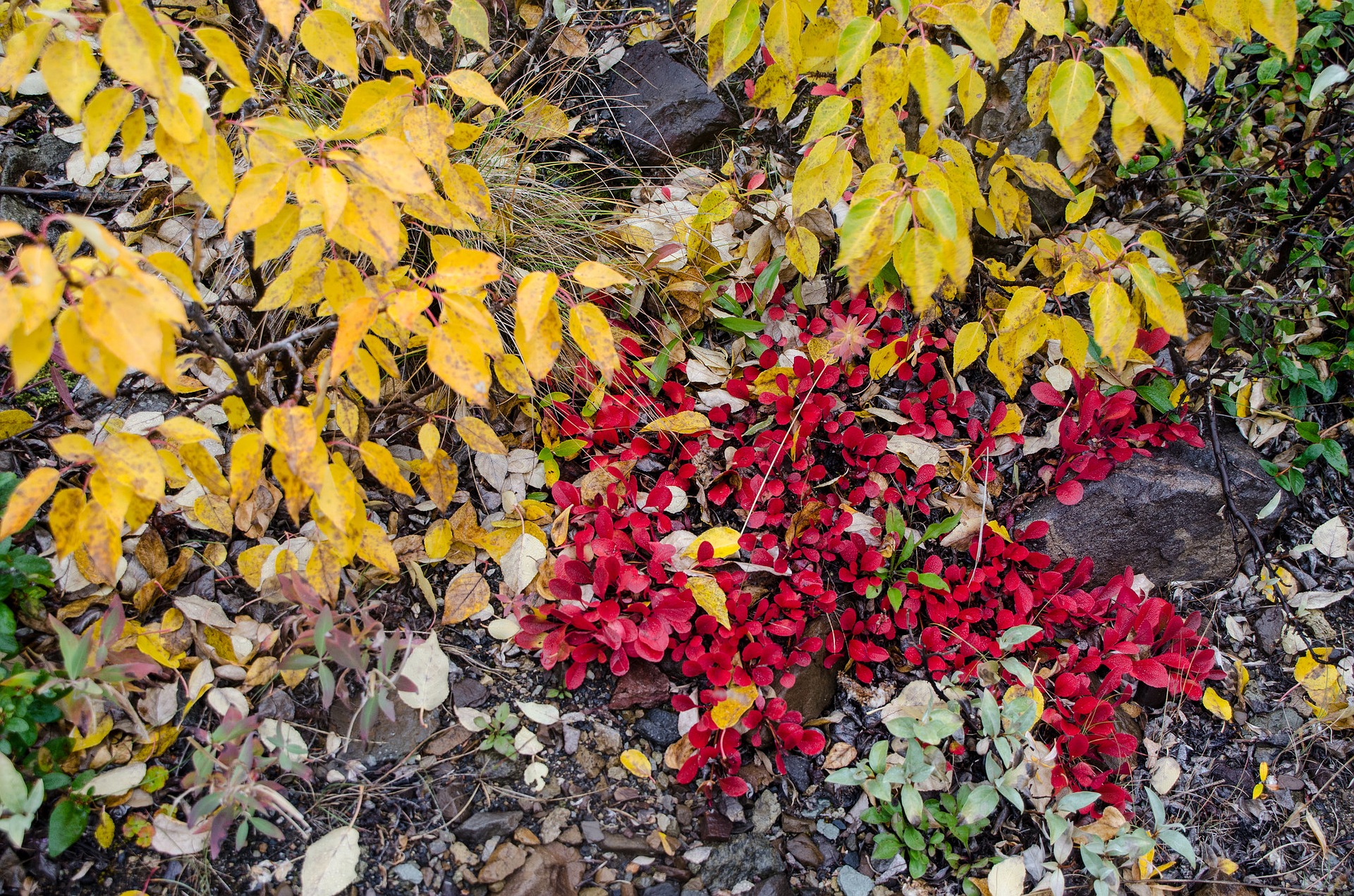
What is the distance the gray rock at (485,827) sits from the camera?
180 centimetres

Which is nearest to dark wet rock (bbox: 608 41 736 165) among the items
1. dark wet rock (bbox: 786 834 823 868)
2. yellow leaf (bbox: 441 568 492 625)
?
yellow leaf (bbox: 441 568 492 625)

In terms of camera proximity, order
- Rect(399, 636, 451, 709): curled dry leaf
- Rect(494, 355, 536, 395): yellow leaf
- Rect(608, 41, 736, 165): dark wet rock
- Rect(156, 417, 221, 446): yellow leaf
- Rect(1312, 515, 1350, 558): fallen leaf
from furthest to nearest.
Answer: Rect(608, 41, 736, 165): dark wet rock
Rect(1312, 515, 1350, 558): fallen leaf
Rect(399, 636, 451, 709): curled dry leaf
Rect(494, 355, 536, 395): yellow leaf
Rect(156, 417, 221, 446): yellow leaf

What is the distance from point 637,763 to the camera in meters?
1.98

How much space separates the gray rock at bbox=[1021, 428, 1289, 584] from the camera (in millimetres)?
2404

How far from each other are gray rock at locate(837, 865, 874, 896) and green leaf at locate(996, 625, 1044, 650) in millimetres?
686

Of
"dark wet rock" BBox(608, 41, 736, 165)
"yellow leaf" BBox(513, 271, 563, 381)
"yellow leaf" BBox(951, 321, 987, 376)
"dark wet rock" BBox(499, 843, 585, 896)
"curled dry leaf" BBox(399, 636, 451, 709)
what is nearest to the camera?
"yellow leaf" BBox(513, 271, 563, 381)

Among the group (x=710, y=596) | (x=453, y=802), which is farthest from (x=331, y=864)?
(x=710, y=596)

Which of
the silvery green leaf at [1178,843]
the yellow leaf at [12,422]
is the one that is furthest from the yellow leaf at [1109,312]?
the yellow leaf at [12,422]

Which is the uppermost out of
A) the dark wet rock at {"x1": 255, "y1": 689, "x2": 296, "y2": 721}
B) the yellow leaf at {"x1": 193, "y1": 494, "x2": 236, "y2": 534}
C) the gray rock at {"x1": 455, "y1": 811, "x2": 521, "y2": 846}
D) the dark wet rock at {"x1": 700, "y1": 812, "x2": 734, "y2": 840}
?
the yellow leaf at {"x1": 193, "y1": 494, "x2": 236, "y2": 534}

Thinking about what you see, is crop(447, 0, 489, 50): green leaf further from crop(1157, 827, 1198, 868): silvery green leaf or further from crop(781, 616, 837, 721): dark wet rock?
crop(1157, 827, 1198, 868): silvery green leaf

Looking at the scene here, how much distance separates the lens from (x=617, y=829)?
6.22ft

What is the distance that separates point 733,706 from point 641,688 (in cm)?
25

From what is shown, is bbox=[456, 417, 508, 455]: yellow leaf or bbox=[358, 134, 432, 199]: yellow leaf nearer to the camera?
bbox=[358, 134, 432, 199]: yellow leaf

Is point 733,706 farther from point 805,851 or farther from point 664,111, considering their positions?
point 664,111
